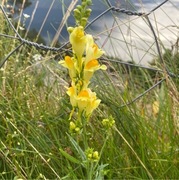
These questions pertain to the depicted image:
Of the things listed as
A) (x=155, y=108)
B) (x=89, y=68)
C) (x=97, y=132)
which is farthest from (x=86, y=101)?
(x=155, y=108)

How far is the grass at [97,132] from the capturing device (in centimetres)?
132

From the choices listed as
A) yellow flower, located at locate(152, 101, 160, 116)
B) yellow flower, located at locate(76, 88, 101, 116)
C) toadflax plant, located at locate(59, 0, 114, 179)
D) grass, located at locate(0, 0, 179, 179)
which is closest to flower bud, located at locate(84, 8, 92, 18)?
toadflax plant, located at locate(59, 0, 114, 179)

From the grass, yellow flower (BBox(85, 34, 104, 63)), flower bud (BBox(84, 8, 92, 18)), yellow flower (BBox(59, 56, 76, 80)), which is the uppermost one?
flower bud (BBox(84, 8, 92, 18))

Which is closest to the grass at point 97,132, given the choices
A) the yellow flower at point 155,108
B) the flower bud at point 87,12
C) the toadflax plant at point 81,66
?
the yellow flower at point 155,108

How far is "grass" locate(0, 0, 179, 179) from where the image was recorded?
132cm

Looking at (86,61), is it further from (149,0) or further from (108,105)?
(149,0)

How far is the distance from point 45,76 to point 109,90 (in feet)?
1.46

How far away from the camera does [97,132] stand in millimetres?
1486

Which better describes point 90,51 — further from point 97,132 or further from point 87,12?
point 97,132

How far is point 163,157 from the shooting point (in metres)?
1.34

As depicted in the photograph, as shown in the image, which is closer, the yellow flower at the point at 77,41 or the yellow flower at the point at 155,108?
the yellow flower at the point at 77,41

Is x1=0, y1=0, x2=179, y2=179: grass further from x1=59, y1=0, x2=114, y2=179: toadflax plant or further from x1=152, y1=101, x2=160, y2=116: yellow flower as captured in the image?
x1=59, y1=0, x2=114, y2=179: toadflax plant

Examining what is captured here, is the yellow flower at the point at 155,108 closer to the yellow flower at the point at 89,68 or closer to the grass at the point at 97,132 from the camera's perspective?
the grass at the point at 97,132

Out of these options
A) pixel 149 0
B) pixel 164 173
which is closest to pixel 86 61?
pixel 164 173
